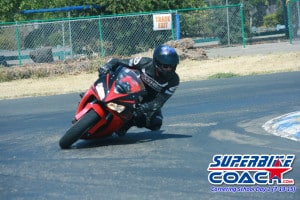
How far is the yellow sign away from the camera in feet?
92.6

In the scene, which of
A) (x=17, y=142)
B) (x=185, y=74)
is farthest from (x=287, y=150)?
(x=185, y=74)

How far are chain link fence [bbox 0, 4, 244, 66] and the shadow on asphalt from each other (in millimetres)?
16259

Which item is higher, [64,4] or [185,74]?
[64,4]

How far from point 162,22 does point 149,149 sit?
1904 cm

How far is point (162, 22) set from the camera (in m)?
28.3

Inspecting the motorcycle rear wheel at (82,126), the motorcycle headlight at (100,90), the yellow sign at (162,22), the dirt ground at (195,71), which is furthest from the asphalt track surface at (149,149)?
the yellow sign at (162,22)

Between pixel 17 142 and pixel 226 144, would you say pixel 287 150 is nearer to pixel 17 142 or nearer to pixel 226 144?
pixel 226 144

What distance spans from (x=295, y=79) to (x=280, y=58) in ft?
21.2

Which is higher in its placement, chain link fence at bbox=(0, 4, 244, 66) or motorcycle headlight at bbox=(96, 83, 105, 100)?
motorcycle headlight at bbox=(96, 83, 105, 100)

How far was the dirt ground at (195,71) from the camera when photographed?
2012 centimetres

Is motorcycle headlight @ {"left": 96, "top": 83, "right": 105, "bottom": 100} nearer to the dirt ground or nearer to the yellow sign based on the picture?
the dirt ground

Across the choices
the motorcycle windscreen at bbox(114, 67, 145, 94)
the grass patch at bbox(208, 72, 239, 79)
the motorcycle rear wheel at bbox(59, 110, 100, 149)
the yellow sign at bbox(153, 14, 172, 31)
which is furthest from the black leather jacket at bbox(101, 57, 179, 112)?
the yellow sign at bbox(153, 14, 172, 31)

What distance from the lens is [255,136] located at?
10.3 metres

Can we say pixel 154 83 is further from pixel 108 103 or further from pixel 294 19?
pixel 294 19
